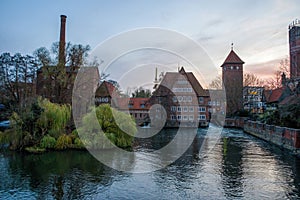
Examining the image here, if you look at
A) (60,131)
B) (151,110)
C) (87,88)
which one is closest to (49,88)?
(87,88)

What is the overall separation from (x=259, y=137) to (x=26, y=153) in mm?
19571

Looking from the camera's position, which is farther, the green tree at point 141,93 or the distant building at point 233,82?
the green tree at point 141,93

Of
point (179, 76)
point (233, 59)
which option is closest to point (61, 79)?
point (179, 76)

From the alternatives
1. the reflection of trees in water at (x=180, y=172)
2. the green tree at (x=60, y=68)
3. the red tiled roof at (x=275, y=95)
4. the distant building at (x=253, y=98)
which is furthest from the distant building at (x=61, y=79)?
the distant building at (x=253, y=98)

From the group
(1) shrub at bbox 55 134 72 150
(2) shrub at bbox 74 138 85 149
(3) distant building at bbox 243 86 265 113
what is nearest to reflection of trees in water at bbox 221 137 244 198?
(2) shrub at bbox 74 138 85 149

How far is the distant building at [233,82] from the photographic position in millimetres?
47906

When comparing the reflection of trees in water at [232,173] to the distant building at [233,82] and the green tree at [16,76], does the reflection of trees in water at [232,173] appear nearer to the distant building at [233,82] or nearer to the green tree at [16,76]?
the green tree at [16,76]

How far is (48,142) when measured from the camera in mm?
17250

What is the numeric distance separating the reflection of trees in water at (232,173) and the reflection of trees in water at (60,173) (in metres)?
4.12

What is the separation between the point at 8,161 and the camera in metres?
13.9

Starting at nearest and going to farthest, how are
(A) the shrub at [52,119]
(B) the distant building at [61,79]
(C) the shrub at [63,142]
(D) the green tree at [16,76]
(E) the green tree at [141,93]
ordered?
(C) the shrub at [63,142] < (A) the shrub at [52,119] < (B) the distant building at [61,79] < (D) the green tree at [16,76] < (E) the green tree at [141,93]

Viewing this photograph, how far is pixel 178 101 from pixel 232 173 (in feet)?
97.3

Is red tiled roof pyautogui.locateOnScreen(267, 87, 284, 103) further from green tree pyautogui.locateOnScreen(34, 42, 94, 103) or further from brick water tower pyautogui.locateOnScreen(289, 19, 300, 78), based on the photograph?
green tree pyautogui.locateOnScreen(34, 42, 94, 103)

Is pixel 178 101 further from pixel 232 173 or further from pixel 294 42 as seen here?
pixel 232 173
